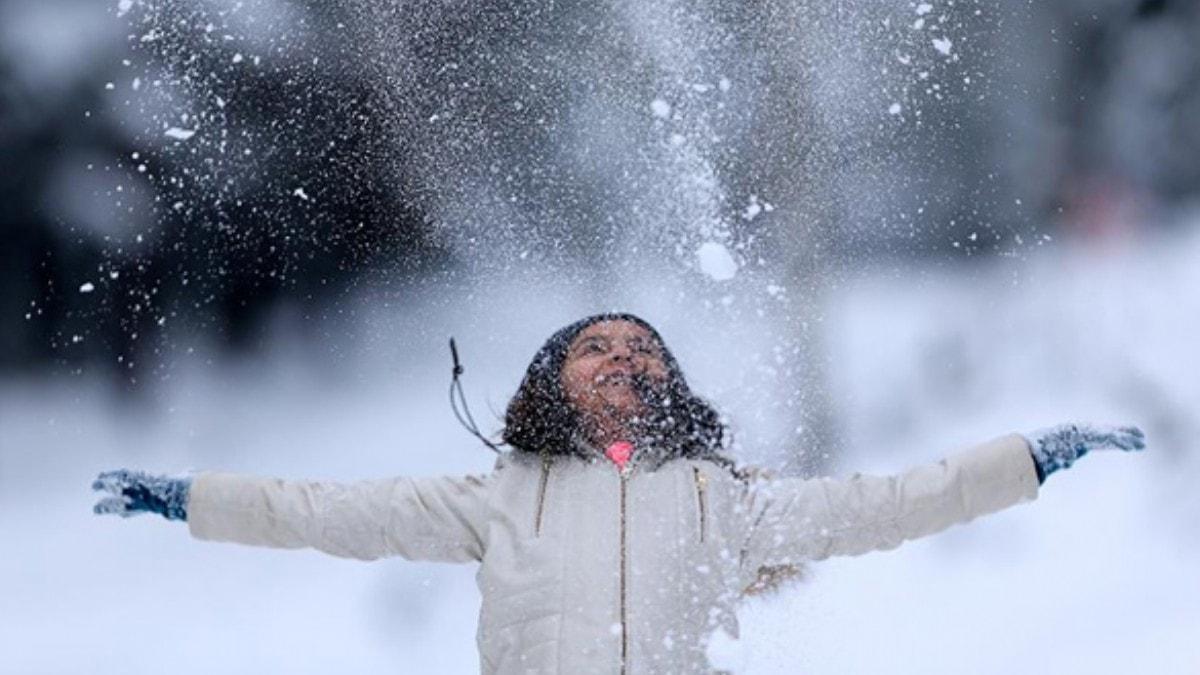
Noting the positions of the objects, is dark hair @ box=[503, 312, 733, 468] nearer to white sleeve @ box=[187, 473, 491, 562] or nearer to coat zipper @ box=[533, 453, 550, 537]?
coat zipper @ box=[533, 453, 550, 537]

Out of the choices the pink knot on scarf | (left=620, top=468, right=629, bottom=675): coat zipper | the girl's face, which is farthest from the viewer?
the girl's face

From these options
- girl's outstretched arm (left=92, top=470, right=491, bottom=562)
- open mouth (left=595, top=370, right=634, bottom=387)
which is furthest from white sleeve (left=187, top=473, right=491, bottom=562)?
open mouth (left=595, top=370, right=634, bottom=387)

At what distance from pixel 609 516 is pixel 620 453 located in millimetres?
220

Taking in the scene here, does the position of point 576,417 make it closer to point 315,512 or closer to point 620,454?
point 620,454

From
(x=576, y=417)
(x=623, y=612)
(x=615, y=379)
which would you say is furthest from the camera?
(x=615, y=379)

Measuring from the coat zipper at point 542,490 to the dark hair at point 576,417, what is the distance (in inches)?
1.1

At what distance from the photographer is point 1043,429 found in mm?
3891

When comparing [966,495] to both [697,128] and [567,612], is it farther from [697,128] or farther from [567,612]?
[697,128]

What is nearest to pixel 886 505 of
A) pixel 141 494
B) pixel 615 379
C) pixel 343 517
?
pixel 615 379

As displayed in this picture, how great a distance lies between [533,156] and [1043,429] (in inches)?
139

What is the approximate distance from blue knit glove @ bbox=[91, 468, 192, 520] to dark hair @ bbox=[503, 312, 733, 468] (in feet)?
2.92

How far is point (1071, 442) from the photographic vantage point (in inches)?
151

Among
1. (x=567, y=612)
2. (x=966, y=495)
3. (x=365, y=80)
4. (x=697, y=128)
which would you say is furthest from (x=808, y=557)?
(x=365, y=80)

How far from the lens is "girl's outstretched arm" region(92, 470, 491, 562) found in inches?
150
